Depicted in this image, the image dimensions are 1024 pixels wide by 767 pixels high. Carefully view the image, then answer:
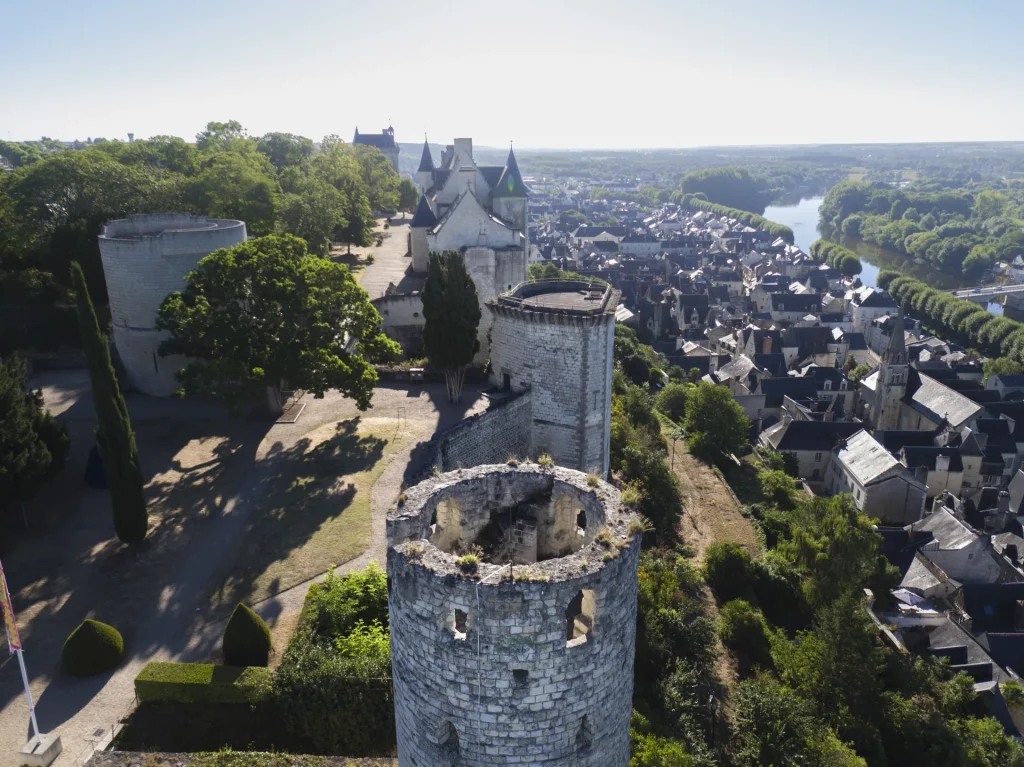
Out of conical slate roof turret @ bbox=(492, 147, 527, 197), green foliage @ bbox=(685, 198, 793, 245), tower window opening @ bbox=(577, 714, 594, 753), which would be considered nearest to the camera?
tower window opening @ bbox=(577, 714, 594, 753)

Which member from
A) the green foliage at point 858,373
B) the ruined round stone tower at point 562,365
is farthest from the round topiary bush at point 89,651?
the green foliage at point 858,373

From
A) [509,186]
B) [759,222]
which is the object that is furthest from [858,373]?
[759,222]

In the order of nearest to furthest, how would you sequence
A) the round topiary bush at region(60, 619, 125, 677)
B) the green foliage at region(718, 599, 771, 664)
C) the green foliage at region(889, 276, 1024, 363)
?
1. the round topiary bush at region(60, 619, 125, 677)
2. the green foliage at region(718, 599, 771, 664)
3. the green foliage at region(889, 276, 1024, 363)

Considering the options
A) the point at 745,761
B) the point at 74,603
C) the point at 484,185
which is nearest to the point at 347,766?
the point at 74,603

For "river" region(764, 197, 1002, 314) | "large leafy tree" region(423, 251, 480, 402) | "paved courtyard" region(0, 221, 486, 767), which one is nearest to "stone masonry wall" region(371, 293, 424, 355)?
"paved courtyard" region(0, 221, 486, 767)

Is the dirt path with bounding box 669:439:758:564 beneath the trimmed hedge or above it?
beneath

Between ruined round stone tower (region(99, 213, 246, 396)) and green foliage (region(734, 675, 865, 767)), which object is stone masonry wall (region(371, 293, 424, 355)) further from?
green foliage (region(734, 675, 865, 767))

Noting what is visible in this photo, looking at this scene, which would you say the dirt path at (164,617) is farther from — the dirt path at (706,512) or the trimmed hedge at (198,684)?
the dirt path at (706,512)
